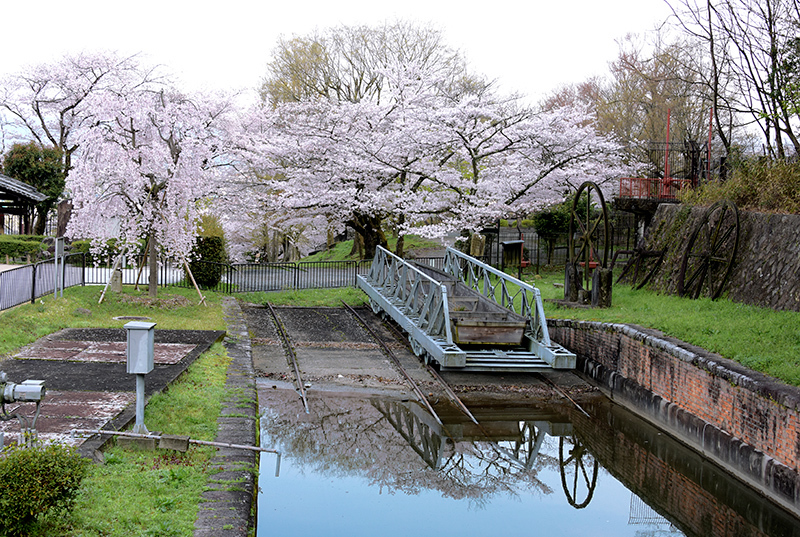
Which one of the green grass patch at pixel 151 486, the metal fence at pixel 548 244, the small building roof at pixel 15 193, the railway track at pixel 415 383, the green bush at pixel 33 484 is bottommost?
the railway track at pixel 415 383

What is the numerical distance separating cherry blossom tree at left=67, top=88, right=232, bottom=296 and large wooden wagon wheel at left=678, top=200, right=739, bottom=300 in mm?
11901

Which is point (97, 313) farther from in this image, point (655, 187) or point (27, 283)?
point (655, 187)

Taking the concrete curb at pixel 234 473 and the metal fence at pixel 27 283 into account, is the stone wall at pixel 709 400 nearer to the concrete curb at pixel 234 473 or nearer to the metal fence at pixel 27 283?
the concrete curb at pixel 234 473

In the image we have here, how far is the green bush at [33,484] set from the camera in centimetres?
469

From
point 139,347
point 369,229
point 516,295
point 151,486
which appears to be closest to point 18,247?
point 369,229

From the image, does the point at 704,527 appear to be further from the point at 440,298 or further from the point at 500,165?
the point at 500,165

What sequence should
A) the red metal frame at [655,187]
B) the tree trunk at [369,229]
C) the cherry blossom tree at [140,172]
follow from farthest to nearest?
the tree trunk at [369,229]
the red metal frame at [655,187]
the cherry blossom tree at [140,172]

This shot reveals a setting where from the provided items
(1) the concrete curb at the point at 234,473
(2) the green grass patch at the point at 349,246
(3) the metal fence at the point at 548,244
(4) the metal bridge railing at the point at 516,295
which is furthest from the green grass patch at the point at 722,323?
(2) the green grass patch at the point at 349,246

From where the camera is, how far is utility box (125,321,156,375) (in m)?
6.82

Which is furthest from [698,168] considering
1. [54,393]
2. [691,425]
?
[54,393]

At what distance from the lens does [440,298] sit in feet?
42.7

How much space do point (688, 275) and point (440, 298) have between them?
6.11 metres

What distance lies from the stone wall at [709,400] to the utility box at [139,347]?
6.92 meters

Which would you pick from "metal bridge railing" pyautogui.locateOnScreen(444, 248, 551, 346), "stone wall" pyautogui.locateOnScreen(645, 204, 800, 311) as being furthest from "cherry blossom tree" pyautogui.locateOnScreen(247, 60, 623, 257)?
"stone wall" pyautogui.locateOnScreen(645, 204, 800, 311)
